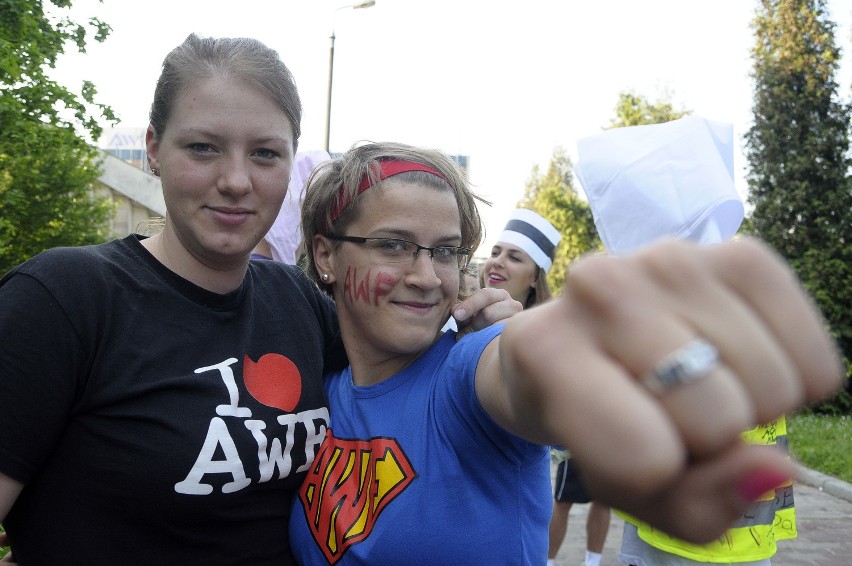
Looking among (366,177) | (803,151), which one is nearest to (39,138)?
(366,177)

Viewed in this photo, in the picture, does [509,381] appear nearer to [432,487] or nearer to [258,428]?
[432,487]

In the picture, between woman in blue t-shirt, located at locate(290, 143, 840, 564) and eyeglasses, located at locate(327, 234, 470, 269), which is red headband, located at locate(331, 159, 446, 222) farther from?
eyeglasses, located at locate(327, 234, 470, 269)

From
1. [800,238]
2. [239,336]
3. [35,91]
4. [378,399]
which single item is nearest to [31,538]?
[239,336]

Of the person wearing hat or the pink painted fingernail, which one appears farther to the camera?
the person wearing hat

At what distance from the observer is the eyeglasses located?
1.79 m

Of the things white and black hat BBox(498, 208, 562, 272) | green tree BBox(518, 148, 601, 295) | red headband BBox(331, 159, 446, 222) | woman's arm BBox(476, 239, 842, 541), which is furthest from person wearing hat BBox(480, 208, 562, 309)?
green tree BBox(518, 148, 601, 295)

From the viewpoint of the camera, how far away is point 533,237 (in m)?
6.08

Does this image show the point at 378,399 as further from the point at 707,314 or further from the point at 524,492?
the point at 707,314

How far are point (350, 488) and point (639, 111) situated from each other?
22210mm

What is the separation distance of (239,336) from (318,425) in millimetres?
289

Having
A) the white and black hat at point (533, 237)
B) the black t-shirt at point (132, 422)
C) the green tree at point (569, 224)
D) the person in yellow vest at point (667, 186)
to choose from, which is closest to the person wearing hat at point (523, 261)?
the white and black hat at point (533, 237)

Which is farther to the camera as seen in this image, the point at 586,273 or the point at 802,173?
the point at 802,173

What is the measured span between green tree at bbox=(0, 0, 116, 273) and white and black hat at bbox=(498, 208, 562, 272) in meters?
6.81

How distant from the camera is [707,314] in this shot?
1.99 ft
